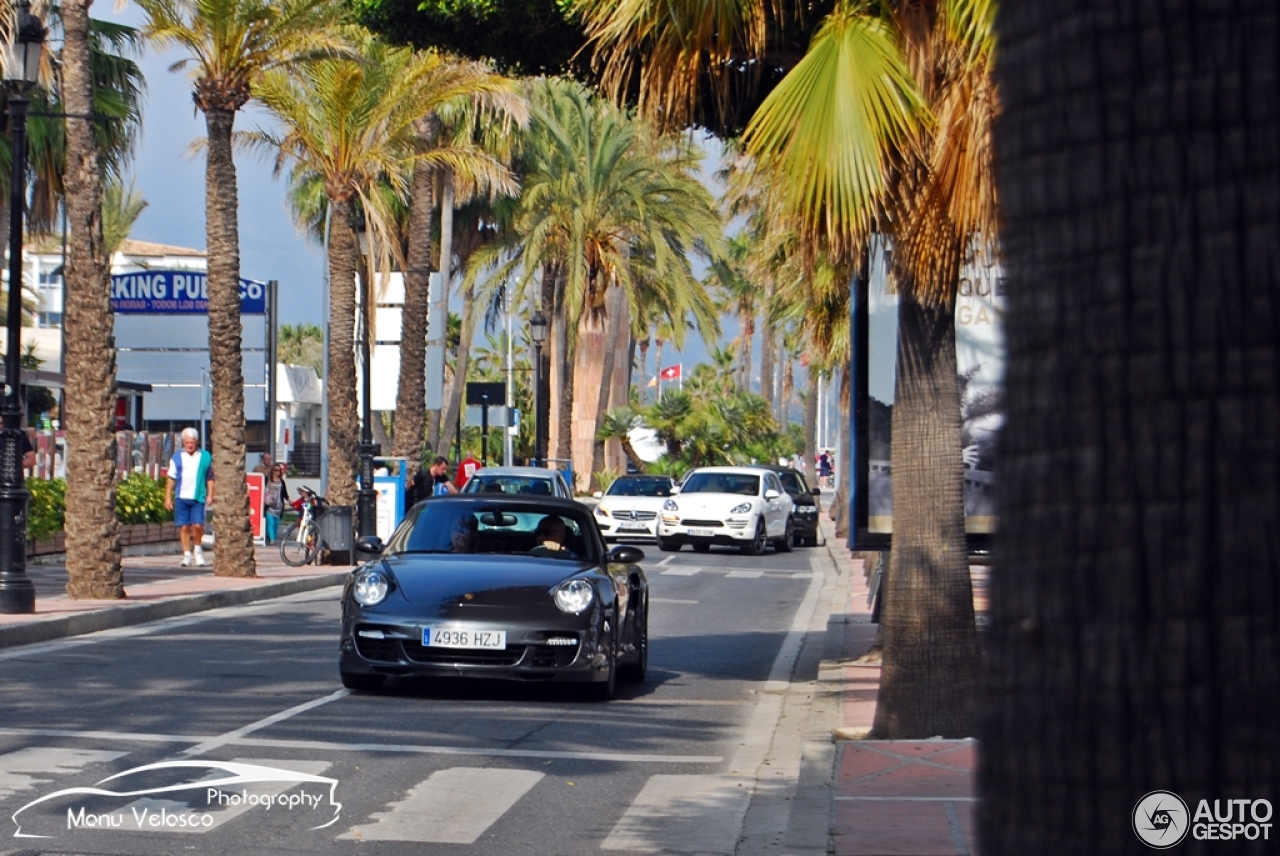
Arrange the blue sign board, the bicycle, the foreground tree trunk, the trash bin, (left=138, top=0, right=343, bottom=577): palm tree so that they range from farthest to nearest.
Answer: the blue sign board → the trash bin → the bicycle → (left=138, top=0, right=343, bottom=577): palm tree → the foreground tree trunk

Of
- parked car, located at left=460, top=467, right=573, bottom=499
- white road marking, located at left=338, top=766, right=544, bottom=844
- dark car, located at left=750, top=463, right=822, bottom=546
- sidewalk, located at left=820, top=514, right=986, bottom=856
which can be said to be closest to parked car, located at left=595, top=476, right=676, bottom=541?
dark car, located at left=750, top=463, right=822, bottom=546

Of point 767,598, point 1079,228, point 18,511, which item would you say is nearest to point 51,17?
point 18,511

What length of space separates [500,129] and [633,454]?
24305 millimetres

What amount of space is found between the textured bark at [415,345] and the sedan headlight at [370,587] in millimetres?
19586

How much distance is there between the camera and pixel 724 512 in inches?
1297

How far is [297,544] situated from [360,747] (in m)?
16.8

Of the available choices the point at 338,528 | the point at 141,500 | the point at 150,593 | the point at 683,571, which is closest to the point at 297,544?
the point at 338,528

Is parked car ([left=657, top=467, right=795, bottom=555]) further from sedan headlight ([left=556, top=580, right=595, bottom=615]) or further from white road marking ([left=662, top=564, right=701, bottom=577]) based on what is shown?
sedan headlight ([left=556, top=580, right=595, bottom=615])

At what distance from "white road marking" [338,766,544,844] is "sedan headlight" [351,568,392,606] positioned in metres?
2.77

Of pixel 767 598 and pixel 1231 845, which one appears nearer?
pixel 1231 845

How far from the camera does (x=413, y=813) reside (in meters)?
7.11

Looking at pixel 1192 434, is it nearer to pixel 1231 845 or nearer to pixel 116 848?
pixel 1231 845

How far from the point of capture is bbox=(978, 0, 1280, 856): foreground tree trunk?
2.01 meters

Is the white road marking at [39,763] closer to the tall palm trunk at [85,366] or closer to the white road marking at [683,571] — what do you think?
the tall palm trunk at [85,366]
